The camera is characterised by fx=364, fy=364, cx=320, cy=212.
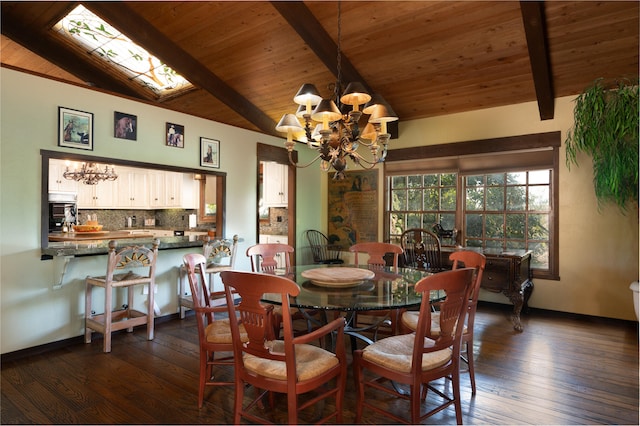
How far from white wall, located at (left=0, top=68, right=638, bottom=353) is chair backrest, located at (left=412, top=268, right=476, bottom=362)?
3121mm

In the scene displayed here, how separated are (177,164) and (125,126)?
690mm

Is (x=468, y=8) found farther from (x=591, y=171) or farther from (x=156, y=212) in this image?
(x=156, y=212)

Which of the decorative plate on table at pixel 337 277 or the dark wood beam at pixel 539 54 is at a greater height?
the dark wood beam at pixel 539 54

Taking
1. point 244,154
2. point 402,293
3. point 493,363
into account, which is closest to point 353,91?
point 402,293

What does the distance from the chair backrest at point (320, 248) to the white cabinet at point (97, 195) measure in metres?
3.57

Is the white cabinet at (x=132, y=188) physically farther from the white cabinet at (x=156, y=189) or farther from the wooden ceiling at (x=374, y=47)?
the wooden ceiling at (x=374, y=47)

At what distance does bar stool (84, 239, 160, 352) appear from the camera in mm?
3215

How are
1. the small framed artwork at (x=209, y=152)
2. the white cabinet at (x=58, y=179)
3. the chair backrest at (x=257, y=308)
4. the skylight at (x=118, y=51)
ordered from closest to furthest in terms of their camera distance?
the chair backrest at (x=257, y=308) < the skylight at (x=118, y=51) < the small framed artwork at (x=209, y=152) < the white cabinet at (x=58, y=179)

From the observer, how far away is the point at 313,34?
3.71m

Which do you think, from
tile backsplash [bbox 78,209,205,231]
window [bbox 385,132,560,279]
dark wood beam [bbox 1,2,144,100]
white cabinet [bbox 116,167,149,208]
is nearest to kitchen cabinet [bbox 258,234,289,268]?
tile backsplash [bbox 78,209,205,231]

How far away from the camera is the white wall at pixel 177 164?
3074 millimetres

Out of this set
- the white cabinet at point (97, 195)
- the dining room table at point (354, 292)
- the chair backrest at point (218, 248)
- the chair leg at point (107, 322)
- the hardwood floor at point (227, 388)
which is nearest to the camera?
the dining room table at point (354, 292)

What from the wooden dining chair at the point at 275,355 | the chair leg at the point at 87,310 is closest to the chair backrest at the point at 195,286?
the wooden dining chair at the point at 275,355

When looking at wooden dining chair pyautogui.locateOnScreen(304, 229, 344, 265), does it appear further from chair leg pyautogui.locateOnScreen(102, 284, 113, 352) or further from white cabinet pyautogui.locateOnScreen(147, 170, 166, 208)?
chair leg pyautogui.locateOnScreen(102, 284, 113, 352)
